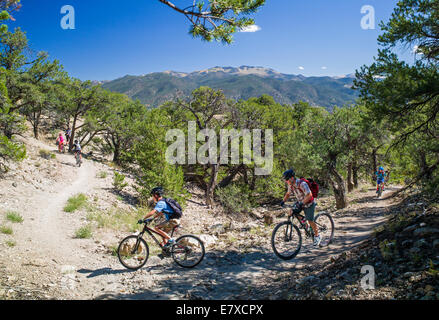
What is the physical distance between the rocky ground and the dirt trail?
25 millimetres

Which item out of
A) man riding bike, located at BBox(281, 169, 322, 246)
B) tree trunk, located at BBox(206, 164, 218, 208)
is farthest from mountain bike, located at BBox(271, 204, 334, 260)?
tree trunk, located at BBox(206, 164, 218, 208)

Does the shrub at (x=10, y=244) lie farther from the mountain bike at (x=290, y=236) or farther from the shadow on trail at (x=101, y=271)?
the mountain bike at (x=290, y=236)

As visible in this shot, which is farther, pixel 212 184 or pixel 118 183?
pixel 212 184

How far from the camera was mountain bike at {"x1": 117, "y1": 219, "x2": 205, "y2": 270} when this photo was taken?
7510 mm

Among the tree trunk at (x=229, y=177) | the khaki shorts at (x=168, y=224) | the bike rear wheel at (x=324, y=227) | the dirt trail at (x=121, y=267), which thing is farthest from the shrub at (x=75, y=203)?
the tree trunk at (x=229, y=177)

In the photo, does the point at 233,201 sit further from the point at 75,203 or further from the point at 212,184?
the point at 75,203

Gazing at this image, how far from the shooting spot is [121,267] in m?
Answer: 7.64

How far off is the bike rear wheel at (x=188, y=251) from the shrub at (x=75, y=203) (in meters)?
7.59

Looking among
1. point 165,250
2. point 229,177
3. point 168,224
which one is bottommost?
point 168,224

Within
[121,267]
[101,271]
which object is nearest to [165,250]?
[121,267]

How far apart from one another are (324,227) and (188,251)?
15.7 ft

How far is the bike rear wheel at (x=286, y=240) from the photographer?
749 centimetres

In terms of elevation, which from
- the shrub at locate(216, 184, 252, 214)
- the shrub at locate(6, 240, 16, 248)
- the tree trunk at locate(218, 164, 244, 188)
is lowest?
the shrub at locate(216, 184, 252, 214)

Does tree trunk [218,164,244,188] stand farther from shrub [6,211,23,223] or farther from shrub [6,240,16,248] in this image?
shrub [6,240,16,248]
